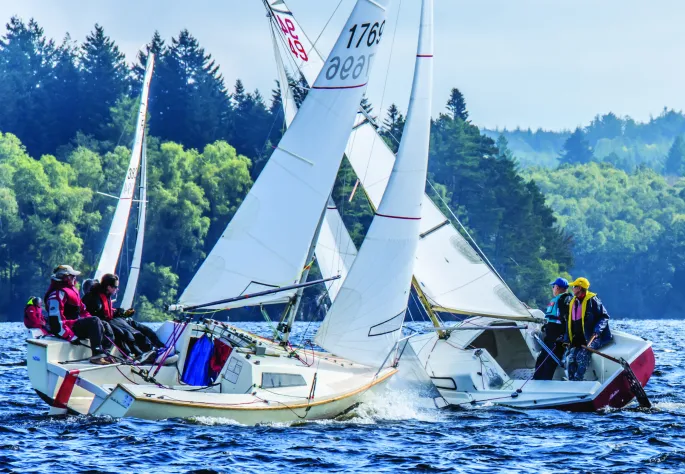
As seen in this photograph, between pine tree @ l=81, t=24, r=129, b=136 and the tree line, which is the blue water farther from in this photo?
pine tree @ l=81, t=24, r=129, b=136

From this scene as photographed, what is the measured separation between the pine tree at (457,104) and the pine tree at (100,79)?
26580 mm

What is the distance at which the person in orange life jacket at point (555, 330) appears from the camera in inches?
877

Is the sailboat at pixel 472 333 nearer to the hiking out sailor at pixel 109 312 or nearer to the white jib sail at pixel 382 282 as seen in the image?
the white jib sail at pixel 382 282

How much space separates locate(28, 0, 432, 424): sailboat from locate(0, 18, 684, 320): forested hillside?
101 feet

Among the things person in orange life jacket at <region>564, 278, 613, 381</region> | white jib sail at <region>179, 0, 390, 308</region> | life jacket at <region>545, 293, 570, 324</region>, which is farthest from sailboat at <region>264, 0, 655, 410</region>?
white jib sail at <region>179, 0, 390, 308</region>

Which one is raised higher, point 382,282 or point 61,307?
point 382,282

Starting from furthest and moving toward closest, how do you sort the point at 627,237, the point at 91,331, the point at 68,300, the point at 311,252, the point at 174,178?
the point at 627,237 < the point at 174,178 < the point at 311,252 < the point at 68,300 < the point at 91,331

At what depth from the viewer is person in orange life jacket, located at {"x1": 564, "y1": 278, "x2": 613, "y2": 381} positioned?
21.9m

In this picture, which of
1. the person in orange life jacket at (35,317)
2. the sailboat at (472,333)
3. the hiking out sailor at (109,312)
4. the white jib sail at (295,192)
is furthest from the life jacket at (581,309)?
the person in orange life jacket at (35,317)

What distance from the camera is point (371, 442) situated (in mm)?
17391

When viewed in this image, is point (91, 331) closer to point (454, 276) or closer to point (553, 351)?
point (454, 276)

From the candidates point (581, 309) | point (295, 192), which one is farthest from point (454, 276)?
point (295, 192)

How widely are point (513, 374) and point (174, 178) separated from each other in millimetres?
51944

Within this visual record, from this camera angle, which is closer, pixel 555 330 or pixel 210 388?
pixel 210 388
